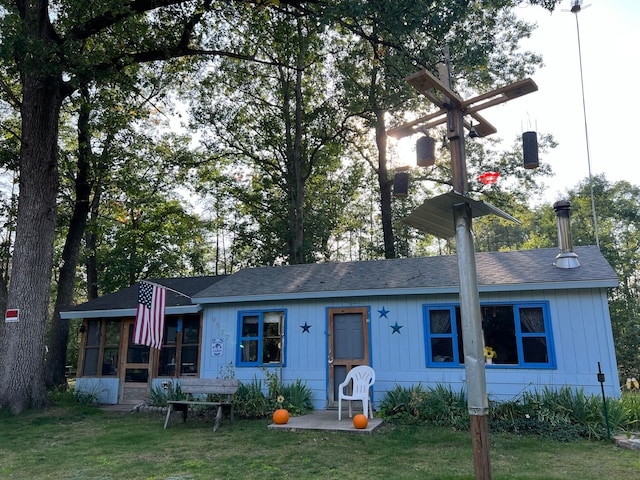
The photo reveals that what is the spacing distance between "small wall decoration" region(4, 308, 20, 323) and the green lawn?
2389 mm

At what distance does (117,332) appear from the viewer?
1088cm

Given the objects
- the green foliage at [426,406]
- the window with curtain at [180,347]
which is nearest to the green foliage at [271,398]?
the green foliage at [426,406]

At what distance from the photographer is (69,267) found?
14.5m

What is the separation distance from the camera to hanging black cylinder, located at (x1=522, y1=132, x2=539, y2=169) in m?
4.01

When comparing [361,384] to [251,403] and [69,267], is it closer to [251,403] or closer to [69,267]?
[251,403]

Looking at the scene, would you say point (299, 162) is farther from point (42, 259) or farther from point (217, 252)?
point (217, 252)

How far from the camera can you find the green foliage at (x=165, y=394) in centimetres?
938

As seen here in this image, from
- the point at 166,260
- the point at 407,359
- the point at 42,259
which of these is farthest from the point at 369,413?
the point at 166,260

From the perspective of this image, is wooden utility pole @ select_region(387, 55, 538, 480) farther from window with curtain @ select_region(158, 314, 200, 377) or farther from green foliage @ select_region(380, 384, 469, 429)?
window with curtain @ select_region(158, 314, 200, 377)

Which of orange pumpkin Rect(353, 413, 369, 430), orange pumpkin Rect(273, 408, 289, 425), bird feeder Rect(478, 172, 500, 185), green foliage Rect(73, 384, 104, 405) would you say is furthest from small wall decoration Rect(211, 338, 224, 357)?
bird feeder Rect(478, 172, 500, 185)

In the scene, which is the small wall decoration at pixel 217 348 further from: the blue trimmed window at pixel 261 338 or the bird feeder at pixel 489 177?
the bird feeder at pixel 489 177

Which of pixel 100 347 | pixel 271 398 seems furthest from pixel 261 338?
pixel 100 347

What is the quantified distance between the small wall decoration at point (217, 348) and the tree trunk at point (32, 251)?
3535mm

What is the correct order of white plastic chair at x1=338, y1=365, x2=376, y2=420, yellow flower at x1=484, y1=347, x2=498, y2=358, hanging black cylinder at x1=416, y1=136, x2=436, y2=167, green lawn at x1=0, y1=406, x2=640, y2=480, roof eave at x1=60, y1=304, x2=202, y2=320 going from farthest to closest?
roof eave at x1=60, y1=304, x2=202, y2=320 → yellow flower at x1=484, y1=347, x2=498, y2=358 → white plastic chair at x1=338, y1=365, x2=376, y2=420 → green lawn at x1=0, y1=406, x2=640, y2=480 → hanging black cylinder at x1=416, y1=136, x2=436, y2=167
